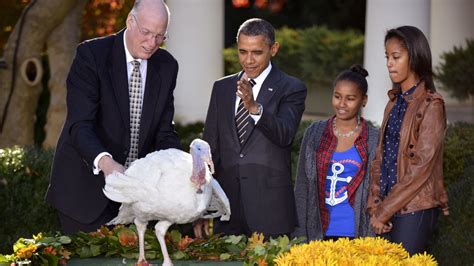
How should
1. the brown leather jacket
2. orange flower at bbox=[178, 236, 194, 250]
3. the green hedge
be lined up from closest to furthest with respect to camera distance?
orange flower at bbox=[178, 236, 194, 250], the brown leather jacket, the green hedge

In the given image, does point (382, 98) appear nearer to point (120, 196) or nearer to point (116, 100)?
point (116, 100)

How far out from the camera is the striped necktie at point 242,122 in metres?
6.27

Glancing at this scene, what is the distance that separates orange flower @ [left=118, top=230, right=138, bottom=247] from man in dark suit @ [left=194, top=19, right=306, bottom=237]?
112 centimetres

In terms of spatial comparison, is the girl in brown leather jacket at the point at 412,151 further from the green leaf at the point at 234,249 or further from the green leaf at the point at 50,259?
the green leaf at the point at 50,259

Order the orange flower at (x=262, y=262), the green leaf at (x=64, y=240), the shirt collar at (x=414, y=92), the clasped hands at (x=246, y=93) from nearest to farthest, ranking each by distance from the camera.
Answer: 1. the orange flower at (x=262, y=262)
2. the green leaf at (x=64, y=240)
3. the clasped hands at (x=246, y=93)
4. the shirt collar at (x=414, y=92)

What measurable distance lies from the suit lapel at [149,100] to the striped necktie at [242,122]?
0.64m

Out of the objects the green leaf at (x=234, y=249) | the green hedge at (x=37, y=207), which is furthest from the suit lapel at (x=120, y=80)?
the green hedge at (x=37, y=207)

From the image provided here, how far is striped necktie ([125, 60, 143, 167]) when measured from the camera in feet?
19.1

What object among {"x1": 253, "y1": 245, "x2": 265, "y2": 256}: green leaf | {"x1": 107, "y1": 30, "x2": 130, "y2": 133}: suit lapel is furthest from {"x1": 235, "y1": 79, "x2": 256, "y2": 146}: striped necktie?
{"x1": 253, "y1": 245, "x2": 265, "y2": 256}: green leaf

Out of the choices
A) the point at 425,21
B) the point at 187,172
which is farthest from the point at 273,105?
the point at 425,21

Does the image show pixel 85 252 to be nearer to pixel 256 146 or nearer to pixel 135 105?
pixel 135 105

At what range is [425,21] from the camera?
1180cm

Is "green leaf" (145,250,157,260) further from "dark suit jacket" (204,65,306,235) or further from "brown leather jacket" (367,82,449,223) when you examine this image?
"brown leather jacket" (367,82,449,223)

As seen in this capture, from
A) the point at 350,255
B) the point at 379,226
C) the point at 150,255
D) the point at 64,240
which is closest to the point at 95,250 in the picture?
the point at 64,240
